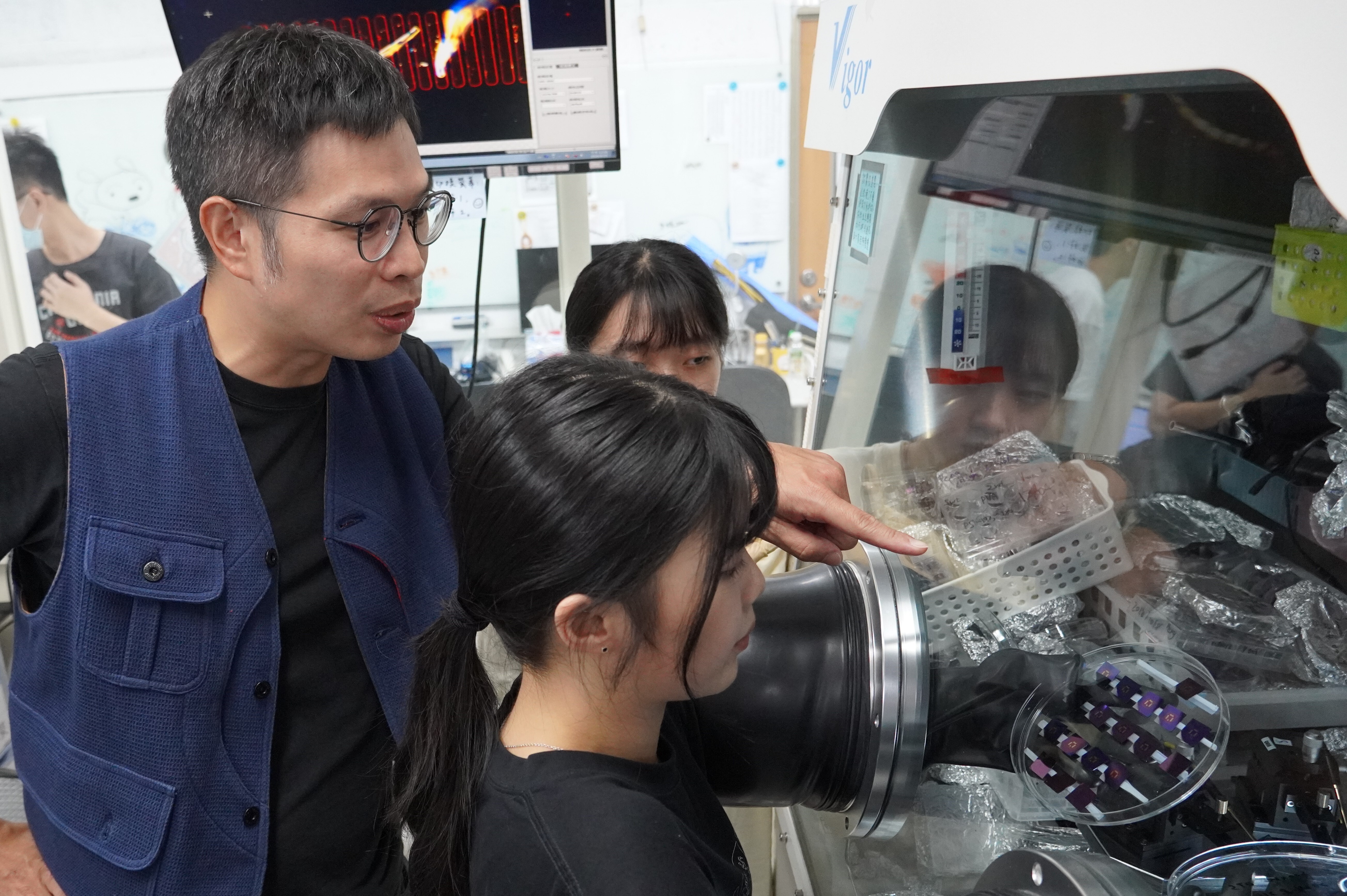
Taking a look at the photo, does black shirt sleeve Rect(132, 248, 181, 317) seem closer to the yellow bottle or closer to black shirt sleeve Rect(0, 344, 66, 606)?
the yellow bottle

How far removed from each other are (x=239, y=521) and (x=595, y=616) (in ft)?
1.64

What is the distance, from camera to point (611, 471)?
2.25 ft

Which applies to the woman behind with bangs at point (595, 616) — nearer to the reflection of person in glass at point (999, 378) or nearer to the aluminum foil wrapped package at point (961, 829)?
the aluminum foil wrapped package at point (961, 829)

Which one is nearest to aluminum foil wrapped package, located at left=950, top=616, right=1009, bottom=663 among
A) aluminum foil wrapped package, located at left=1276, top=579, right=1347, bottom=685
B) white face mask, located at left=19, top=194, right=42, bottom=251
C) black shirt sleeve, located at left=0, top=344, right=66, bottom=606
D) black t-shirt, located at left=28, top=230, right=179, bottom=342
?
aluminum foil wrapped package, located at left=1276, top=579, right=1347, bottom=685

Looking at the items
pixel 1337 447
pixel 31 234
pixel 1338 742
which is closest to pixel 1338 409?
pixel 1337 447

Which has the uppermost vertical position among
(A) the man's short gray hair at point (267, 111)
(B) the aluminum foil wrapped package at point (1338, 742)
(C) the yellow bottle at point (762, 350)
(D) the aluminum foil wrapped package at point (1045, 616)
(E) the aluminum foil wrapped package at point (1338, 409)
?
(A) the man's short gray hair at point (267, 111)

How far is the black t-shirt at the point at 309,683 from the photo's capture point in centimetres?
104

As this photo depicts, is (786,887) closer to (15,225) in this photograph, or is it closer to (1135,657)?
(1135,657)

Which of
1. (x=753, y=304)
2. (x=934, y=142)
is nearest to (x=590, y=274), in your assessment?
(x=934, y=142)

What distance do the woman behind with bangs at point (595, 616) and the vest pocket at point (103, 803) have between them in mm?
349

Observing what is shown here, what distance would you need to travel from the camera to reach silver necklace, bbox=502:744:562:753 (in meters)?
0.75

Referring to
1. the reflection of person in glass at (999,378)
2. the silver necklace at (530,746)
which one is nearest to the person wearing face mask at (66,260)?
Result: the reflection of person in glass at (999,378)

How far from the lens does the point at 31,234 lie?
9.42 ft

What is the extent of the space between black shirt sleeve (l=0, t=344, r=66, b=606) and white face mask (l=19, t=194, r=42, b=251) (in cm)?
238
